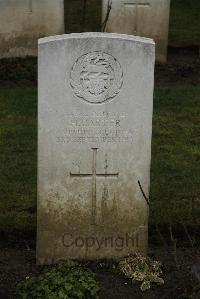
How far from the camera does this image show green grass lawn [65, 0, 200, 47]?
11.9 m

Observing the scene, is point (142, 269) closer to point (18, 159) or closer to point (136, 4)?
→ point (18, 159)

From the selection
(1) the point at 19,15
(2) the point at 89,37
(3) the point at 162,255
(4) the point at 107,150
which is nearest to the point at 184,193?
(3) the point at 162,255

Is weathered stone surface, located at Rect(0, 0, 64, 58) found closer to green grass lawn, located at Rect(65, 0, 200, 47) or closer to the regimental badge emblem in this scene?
green grass lawn, located at Rect(65, 0, 200, 47)

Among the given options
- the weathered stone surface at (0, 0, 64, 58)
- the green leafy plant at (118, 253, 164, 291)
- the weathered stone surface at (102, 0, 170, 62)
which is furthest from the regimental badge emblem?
the weathered stone surface at (0, 0, 64, 58)

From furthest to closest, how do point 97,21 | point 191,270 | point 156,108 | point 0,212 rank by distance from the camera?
point 97,21, point 156,108, point 0,212, point 191,270

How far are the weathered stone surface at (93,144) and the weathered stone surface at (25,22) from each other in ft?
18.3

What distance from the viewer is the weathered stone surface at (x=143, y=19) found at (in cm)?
1036

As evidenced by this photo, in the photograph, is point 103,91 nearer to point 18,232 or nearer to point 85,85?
point 85,85

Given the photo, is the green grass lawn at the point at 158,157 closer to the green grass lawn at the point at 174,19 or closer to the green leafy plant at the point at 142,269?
the green leafy plant at the point at 142,269

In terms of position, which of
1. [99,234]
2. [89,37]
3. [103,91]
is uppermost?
[89,37]

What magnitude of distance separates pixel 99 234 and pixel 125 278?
344 millimetres

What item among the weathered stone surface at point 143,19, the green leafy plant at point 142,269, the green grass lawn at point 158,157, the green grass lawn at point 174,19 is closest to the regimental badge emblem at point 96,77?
the green leafy plant at point 142,269

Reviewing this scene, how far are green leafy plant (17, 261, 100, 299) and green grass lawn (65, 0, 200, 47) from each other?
Result: 6.96 m

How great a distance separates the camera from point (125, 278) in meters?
5.09
